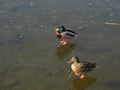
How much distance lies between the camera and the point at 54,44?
13.0 meters

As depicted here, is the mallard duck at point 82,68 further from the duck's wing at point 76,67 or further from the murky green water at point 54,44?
the murky green water at point 54,44

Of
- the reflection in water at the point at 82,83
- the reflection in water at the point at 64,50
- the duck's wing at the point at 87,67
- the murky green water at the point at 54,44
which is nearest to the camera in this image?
the reflection in water at the point at 82,83

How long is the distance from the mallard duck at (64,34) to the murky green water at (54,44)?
277 millimetres

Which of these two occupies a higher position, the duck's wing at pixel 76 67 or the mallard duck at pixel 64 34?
the duck's wing at pixel 76 67

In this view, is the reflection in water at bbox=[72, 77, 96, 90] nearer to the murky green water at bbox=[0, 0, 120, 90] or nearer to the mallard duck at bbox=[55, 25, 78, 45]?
the murky green water at bbox=[0, 0, 120, 90]

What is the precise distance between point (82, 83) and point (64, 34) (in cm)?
308

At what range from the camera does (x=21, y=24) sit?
14539 mm

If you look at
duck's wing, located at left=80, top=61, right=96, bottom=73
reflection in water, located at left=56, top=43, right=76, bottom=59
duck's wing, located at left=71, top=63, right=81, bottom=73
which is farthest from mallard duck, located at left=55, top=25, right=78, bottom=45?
duck's wing, located at left=80, top=61, right=96, bottom=73

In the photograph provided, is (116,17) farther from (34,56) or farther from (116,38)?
(34,56)

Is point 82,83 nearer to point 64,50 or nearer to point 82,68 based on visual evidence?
point 82,68

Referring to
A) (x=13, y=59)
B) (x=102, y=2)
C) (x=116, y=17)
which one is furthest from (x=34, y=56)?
(x=102, y=2)

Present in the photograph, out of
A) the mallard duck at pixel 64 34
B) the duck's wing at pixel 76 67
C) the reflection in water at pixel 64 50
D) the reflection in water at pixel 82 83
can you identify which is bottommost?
the reflection in water at pixel 64 50

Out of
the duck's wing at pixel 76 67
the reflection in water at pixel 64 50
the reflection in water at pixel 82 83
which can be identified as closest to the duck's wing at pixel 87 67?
the duck's wing at pixel 76 67

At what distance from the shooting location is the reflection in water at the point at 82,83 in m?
10.5
